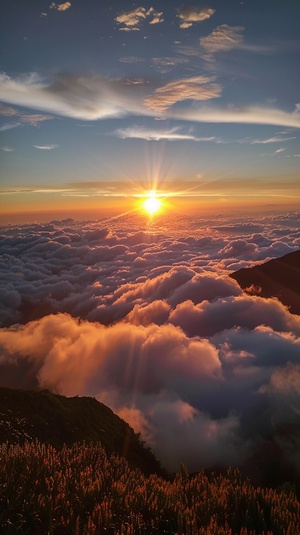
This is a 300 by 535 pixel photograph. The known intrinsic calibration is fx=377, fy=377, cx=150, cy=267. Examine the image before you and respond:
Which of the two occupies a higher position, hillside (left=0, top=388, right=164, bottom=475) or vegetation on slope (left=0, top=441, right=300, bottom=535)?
vegetation on slope (left=0, top=441, right=300, bottom=535)

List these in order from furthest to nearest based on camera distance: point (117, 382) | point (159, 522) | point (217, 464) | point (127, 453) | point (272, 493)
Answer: point (117, 382) → point (217, 464) → point (127, 453) → point (272, 493) → point (159, 522)

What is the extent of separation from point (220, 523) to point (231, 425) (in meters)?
159

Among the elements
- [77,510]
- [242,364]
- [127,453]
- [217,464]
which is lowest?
[217,464]

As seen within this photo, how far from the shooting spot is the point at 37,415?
130 ft

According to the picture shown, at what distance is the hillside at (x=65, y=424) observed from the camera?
32.8m

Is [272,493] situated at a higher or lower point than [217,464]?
higher

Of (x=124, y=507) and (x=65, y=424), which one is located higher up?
(x=124, y=507)

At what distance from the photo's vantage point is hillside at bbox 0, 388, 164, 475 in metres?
32.8

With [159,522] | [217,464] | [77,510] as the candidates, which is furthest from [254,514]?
[217,464]

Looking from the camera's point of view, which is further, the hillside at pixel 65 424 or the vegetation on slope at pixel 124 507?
the hillside at pixel 65 424

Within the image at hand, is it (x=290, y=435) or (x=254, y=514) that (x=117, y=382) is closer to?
(x=290, y=435)

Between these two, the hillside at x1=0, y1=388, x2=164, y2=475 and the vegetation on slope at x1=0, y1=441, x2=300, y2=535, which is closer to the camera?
the vegetation on slope at x1=0, y1=441, x2=300, y2=535

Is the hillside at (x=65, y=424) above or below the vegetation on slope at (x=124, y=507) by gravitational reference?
below

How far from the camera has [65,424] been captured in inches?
1619
